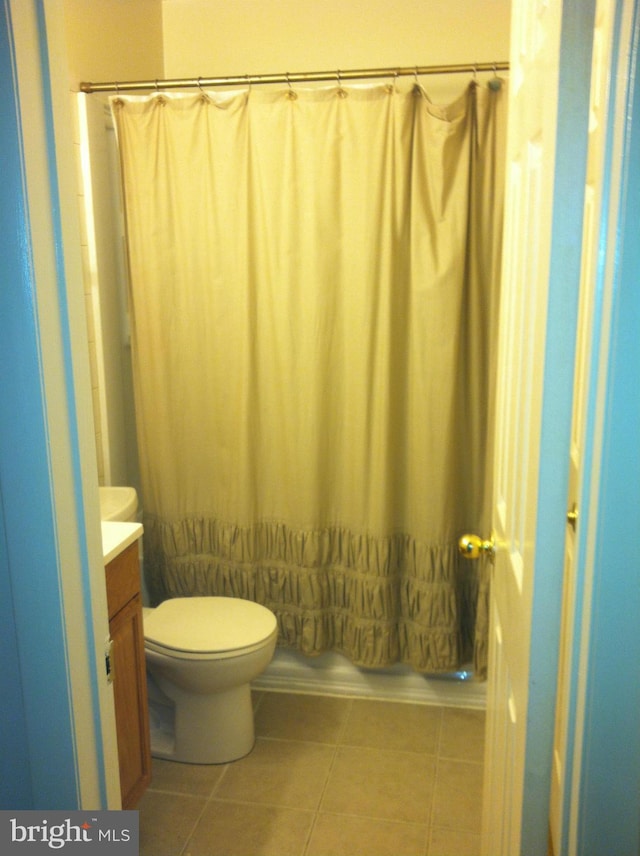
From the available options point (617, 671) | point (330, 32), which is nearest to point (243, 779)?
point (617, 671)

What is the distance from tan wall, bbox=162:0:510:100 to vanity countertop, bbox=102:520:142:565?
1.71 metres

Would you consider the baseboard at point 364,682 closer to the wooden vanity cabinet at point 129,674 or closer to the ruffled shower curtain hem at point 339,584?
the ruffled shower curtain hem at point 339,584

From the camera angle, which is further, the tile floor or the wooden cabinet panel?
the tile floor

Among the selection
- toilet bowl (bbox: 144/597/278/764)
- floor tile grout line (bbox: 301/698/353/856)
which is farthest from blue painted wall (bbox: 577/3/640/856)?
toilet bowl (bbox: 144/597/278/764)

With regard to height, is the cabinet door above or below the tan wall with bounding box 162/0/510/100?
below

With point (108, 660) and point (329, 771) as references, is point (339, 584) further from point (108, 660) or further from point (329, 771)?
point (108, 660)

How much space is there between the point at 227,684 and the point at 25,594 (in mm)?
1452

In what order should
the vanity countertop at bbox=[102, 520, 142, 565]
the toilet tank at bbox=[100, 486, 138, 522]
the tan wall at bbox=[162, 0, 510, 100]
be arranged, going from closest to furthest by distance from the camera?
the vanity countertop at bbox=[102, 520, 142, 565]
the toilet tank at bbox=[100, 486, 138, 522]
the tan wall at bbox=[162, 0, 510, 100]

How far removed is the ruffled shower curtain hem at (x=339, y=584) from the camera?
2609mm

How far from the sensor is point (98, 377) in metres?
2.65

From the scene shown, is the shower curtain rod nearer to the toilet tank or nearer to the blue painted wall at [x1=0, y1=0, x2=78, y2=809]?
the toilet tank

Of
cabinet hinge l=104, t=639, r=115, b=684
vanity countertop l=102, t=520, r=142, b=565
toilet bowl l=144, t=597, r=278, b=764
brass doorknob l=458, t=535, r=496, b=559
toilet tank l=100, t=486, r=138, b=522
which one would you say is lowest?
toilet bowl l=144, t=597, r=278, b=764

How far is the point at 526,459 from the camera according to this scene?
44.4 inches

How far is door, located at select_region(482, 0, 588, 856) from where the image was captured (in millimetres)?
901
